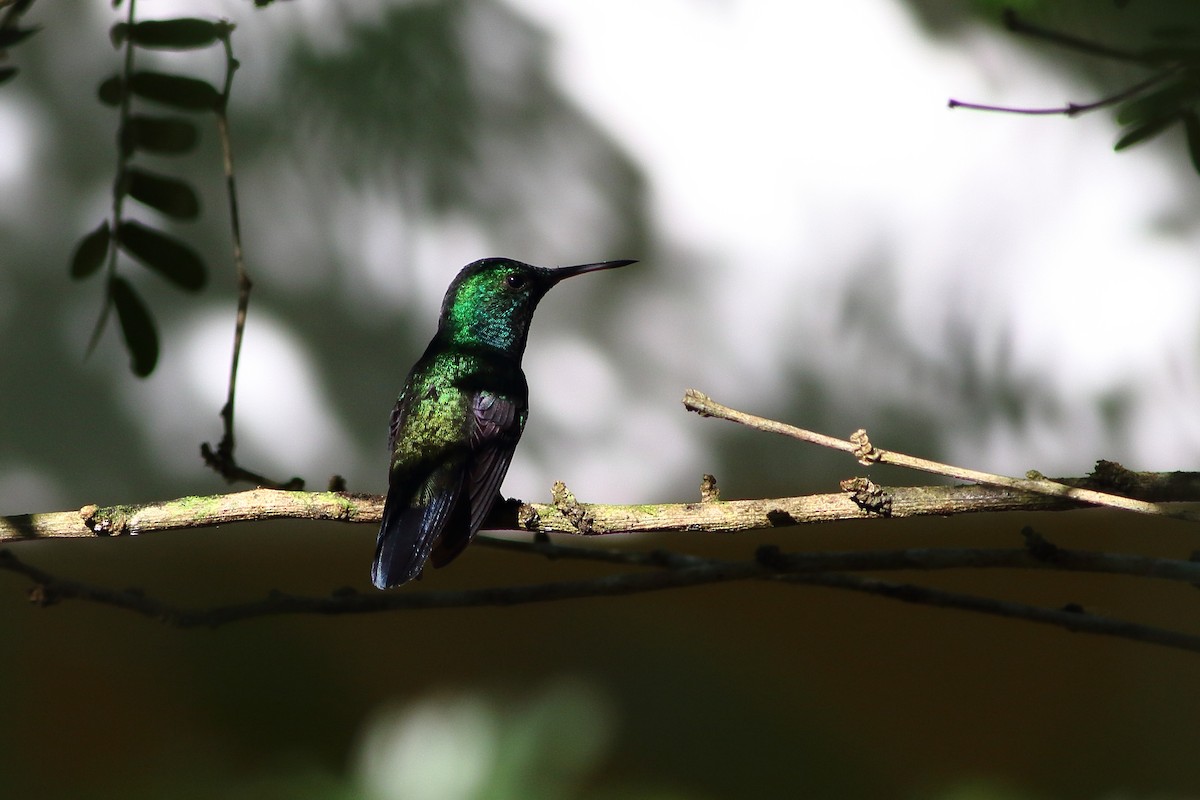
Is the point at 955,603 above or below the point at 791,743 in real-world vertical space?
above

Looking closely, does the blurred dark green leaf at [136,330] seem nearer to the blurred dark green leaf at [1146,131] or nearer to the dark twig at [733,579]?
the dark twig at [733,579]

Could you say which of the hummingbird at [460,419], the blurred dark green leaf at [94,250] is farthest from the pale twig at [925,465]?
the blurred dark green leaf at [94,250]

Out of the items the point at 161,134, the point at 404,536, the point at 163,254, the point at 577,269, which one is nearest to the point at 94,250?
the point at 163,254

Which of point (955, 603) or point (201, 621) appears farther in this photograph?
point (201, 621)

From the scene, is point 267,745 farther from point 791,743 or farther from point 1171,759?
point 1171,759

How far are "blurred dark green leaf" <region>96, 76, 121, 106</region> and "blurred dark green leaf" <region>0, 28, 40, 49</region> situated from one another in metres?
0.27

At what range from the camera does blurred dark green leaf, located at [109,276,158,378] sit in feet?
5.51

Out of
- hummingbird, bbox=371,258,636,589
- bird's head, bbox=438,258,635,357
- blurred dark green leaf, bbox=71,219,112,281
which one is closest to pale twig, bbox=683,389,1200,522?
hummingbird, bbox=371,258,636,589

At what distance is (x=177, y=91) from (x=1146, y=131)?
1376 millimetres

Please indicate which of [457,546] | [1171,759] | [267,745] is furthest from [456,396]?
[1171,759]

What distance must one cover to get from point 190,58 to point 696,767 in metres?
2.63

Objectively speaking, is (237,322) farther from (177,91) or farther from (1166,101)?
(1166,101)

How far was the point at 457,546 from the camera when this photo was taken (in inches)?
79.4

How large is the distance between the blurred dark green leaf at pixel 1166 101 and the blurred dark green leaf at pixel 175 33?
1.30 meters
